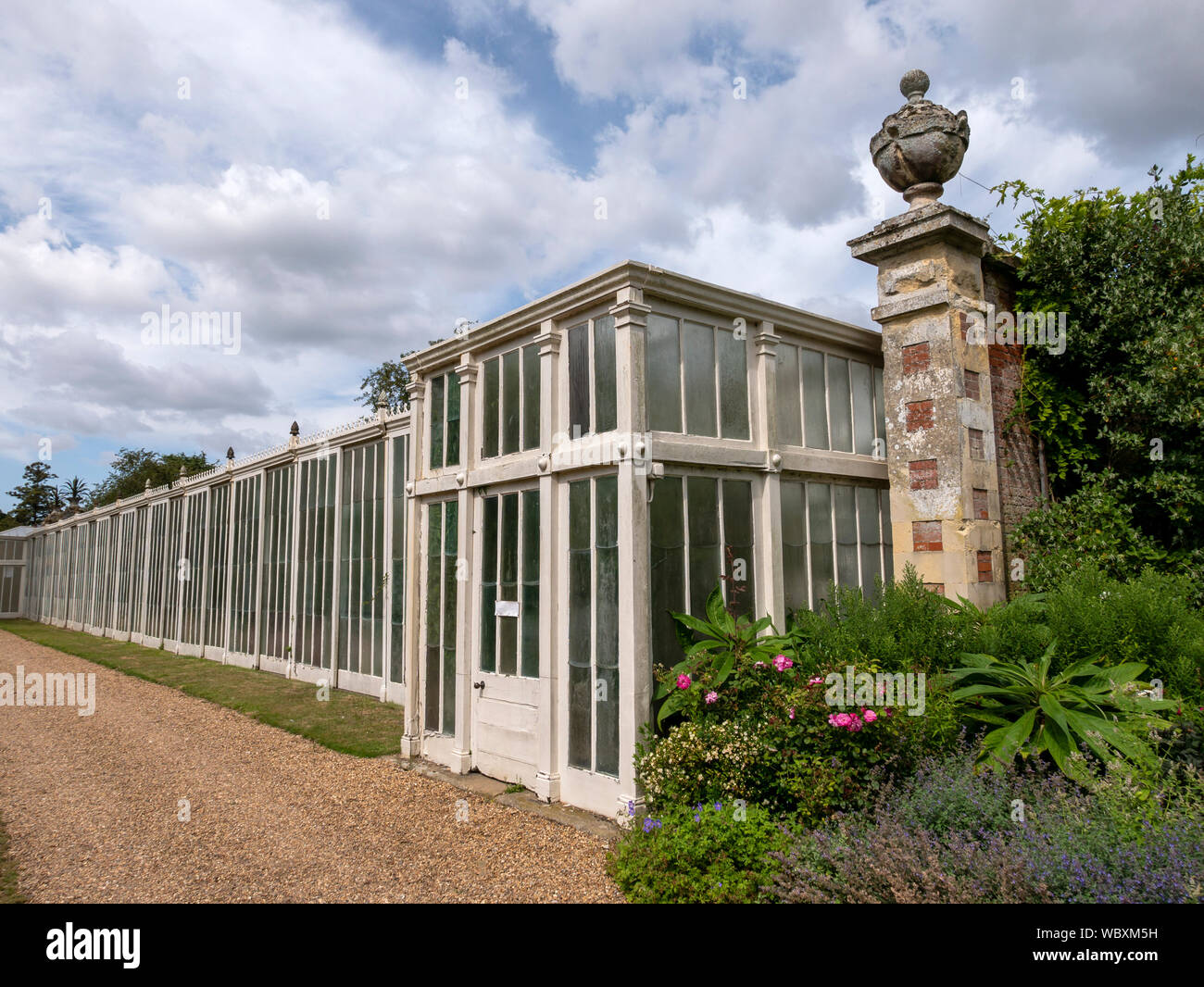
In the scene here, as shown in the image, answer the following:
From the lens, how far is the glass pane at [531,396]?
6.93 meters

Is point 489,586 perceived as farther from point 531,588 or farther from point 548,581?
point 548,581

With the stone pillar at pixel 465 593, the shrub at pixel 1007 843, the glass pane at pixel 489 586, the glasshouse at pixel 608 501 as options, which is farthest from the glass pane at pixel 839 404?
the shrub at pixel 1007 843

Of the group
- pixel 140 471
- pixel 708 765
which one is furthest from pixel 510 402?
pixel 140 471

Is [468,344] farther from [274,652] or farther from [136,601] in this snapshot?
[136,601]

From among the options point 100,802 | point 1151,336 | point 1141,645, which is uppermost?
point 1151,336

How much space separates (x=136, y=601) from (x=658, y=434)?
22703 millimetres

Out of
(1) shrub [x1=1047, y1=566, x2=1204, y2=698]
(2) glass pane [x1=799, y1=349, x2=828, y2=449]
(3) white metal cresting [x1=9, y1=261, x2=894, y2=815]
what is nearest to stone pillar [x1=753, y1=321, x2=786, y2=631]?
(3) white metal cresting [x1=9, y1=261, x2=894, y2=815]

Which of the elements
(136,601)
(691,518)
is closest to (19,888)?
(691,518)

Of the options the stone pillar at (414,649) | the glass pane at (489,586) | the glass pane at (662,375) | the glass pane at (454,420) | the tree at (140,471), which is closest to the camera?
the glass pane at (662,375)

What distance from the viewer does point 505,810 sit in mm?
6258

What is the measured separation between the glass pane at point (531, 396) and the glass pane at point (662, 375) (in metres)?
1.30

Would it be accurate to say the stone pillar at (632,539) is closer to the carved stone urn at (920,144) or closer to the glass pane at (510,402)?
the glass pane at (510,402)

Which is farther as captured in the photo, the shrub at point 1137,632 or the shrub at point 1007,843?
the shrub at point 1137,632

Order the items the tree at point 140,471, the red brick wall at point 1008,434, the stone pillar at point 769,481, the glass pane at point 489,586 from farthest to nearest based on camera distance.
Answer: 1. the tree at point 140,471
2. the red brick wall at point 1008,434
3. the glass pane at point 489,586
4. the stone pillar at point 769,481
